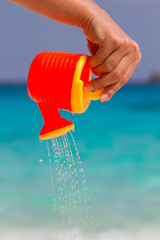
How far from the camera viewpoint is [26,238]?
2.15 meters

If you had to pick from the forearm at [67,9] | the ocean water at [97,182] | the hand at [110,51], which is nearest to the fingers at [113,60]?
the hand at [110,51]

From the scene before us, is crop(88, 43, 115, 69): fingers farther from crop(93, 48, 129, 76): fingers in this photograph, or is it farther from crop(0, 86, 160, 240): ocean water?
crop(0, 86, 160, 240): ocean water

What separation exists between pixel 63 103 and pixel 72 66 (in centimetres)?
11

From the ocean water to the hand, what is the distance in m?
1.30

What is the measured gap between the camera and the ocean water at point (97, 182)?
2.22m

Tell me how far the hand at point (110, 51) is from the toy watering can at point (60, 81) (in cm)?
5

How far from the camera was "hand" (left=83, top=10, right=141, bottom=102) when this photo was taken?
95cm

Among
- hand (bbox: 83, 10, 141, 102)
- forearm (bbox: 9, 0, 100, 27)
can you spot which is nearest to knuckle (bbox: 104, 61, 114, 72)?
hand (bbox: 83, 10, 141, 102)

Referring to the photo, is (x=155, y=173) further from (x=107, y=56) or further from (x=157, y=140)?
(x=107, y=56)

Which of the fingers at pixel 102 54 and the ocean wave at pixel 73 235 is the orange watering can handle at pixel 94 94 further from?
the ocean wave at pixel 73 235

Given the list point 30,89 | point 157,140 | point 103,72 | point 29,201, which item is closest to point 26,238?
point 29,201

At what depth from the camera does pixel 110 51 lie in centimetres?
96

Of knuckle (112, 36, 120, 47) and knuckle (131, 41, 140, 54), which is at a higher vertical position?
knuckle (131, 41, 140, 54)

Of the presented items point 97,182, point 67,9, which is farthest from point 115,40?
point 97,182
